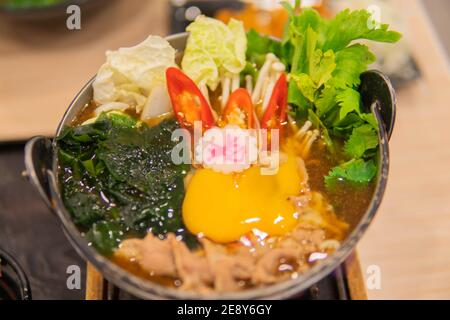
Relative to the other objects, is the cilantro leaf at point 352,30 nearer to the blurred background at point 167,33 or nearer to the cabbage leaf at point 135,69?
the cabbage leaf at point 135,69

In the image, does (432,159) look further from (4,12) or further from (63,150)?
(4,12)

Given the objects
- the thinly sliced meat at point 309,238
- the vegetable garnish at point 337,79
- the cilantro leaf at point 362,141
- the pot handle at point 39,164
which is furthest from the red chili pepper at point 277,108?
the pot handle at point 39,164

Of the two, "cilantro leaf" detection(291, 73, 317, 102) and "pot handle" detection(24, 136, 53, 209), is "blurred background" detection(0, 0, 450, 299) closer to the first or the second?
"pot handle" detection(24, 136, 53, 209)

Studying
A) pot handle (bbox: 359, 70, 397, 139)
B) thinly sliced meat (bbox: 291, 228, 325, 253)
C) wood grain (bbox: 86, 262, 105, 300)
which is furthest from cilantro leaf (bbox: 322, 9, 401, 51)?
wood grain (bbox: 86, 262, 105, 300)

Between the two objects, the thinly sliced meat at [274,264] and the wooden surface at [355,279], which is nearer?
the thinly sliced meat at [274,264]

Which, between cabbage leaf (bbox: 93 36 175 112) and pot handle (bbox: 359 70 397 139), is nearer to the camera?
pot handle (bbox: 359 70 397 139)

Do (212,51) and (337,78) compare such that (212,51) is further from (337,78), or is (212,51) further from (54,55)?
(54,55)

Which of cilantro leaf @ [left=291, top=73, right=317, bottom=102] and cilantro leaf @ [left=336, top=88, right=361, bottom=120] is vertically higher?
cilantro leaf @ [left=291, top=73, right=317, bottom=102]
